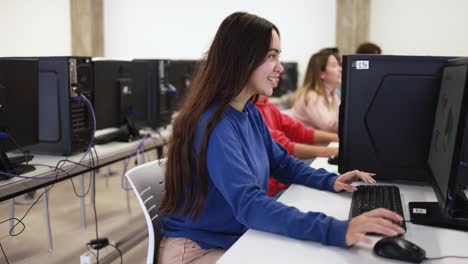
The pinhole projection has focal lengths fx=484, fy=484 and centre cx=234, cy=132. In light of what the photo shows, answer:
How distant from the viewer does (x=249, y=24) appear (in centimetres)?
133

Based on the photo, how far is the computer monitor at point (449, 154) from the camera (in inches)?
40.8

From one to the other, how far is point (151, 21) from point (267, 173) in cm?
533

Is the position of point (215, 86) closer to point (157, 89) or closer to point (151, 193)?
point (151, 193)

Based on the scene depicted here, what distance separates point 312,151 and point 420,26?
3862mm

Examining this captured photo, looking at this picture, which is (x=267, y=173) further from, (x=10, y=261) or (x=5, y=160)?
(x=10, y=261)

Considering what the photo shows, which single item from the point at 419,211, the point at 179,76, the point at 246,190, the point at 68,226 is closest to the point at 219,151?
the point at 246,190

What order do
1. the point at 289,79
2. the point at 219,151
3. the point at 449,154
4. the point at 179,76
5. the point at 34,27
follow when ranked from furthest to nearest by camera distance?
the point at 289,79
the point at 34,27
the point at 179,76
the point at 219,151
the point at 449,154

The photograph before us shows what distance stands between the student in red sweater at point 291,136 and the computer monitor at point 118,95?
81cm

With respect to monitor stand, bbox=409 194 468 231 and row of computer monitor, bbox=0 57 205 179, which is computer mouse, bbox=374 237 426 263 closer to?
monitor stand, bbox=409 194 468 231

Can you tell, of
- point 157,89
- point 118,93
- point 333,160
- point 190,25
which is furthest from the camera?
point 190,25

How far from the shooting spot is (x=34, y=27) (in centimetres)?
566

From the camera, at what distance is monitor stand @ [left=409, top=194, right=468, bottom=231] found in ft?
4.04

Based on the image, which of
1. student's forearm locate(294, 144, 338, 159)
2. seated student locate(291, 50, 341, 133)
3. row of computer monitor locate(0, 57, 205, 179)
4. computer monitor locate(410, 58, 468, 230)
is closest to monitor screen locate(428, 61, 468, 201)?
computer monitor locate(410, 58, 468, 230)

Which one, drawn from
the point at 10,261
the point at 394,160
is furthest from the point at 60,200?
the point at 394,160
